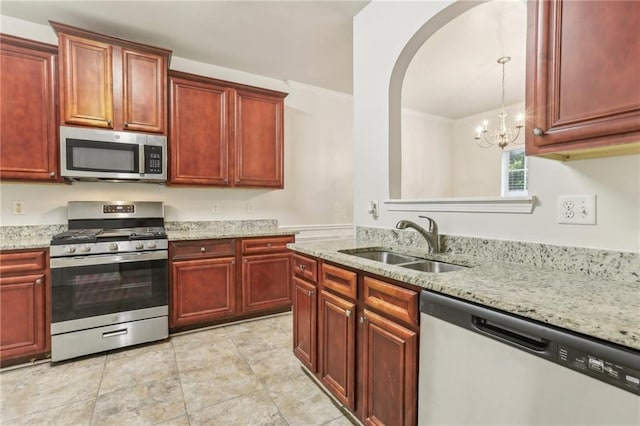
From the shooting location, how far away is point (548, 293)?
0.98 m

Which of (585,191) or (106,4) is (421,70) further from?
(106,4)

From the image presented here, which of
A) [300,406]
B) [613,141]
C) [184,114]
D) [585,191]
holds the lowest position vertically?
[300,406]

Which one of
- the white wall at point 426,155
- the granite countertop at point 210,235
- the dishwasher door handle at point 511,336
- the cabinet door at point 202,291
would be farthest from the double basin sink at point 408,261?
the white wall at point 426,155

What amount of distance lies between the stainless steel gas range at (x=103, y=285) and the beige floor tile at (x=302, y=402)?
4.19 feet

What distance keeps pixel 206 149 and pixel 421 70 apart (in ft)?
8.72

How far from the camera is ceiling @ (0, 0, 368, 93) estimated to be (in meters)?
2.39

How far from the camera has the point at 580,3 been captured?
0.99 metres

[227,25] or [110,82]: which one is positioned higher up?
[227,25]

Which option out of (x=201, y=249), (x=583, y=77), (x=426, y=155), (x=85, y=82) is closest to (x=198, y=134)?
(x=85, y=82)

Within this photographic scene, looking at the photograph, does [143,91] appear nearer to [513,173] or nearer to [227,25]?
[227,25]

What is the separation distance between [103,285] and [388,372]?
2.27m

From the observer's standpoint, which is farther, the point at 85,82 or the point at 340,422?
the point at 85,82

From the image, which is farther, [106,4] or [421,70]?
[421,70]

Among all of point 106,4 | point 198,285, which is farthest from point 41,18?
point 198,285
